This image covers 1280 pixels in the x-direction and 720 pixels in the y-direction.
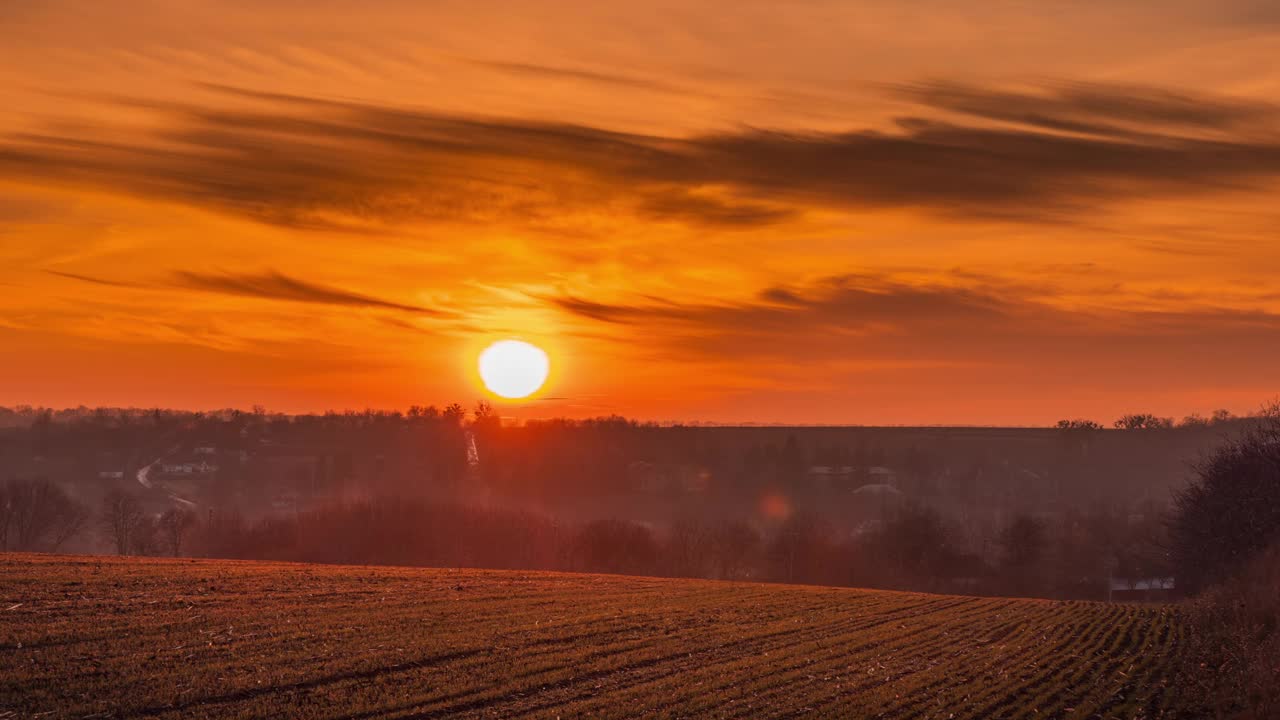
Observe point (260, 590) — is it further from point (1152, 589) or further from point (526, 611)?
point (1152, 589)

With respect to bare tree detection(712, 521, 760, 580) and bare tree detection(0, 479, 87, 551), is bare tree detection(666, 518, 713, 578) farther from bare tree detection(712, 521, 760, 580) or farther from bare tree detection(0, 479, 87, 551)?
bare tree detection(0, 479, 87, 551)

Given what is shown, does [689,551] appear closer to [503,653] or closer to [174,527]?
[174,527]

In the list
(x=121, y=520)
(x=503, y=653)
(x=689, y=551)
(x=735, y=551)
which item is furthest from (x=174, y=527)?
(x=503, y=653)

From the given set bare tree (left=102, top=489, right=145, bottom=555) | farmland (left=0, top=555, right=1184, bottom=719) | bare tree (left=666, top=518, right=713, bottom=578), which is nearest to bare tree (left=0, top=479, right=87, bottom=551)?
bare tree (left=102, top=489, right=145, bottom=555)

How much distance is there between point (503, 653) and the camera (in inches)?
1369

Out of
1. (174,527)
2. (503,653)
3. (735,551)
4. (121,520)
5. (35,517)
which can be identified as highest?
(35,517)

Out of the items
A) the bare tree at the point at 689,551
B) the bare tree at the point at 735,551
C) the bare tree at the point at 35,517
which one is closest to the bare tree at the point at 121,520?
the bare tree at the point at 35,517

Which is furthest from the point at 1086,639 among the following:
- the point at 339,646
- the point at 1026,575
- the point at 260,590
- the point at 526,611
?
the point at 1026,575

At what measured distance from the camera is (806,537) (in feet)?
486

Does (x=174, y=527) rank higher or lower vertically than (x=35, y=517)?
lower

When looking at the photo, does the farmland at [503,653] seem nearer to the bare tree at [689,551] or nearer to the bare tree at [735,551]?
the bare tree at [689,551]

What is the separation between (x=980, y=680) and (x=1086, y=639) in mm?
16571

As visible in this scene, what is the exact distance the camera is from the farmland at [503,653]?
26.9m

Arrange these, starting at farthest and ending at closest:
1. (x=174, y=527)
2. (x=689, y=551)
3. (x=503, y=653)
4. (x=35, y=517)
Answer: (x=689, y=551) → (x=35, y=517) → (x=174, y=527) → (x=503, y=653)
